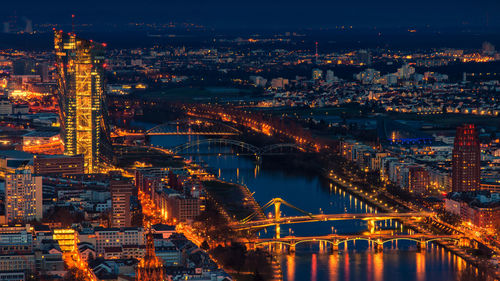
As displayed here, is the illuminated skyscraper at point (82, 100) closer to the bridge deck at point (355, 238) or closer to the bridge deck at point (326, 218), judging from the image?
the bridge deck at point (326, 218)

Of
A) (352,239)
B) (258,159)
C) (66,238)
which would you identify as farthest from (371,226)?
(258,159)

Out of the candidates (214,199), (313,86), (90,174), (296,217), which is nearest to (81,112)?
(90,174)

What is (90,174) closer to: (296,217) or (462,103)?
(296,217)

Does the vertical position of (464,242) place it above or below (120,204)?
Answer: below

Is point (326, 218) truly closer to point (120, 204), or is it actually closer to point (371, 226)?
point (371, 226)

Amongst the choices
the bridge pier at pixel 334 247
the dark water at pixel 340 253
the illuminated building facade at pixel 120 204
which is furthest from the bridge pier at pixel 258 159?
the bridge pier at pixel 334 247

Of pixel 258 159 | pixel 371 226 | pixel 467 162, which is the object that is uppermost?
pixel 467 162
